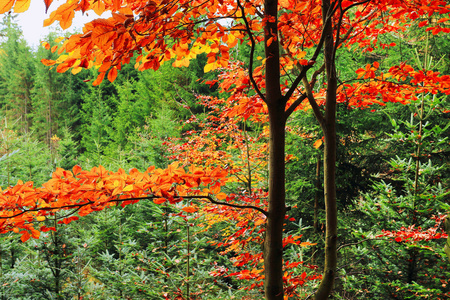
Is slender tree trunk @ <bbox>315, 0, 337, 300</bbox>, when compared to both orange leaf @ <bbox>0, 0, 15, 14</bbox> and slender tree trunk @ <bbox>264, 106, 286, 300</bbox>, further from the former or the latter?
orange leaf @ <bbox>0, 0, 15, 14</bbox>

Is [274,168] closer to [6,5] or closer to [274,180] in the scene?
[274,180]

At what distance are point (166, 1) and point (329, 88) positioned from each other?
1162 mm

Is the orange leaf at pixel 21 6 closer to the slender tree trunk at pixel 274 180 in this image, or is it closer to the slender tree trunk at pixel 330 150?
the slender tree trunk at pixel 274 180

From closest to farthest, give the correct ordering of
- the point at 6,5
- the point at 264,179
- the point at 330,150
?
the point at 6,5, the point at 330,150, the point at 264,179

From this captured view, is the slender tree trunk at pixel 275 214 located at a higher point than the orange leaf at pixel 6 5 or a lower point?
lower

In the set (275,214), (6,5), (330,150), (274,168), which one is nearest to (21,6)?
(6,5)

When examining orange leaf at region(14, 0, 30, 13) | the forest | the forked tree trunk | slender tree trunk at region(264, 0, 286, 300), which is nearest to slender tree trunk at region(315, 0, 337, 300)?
the forest

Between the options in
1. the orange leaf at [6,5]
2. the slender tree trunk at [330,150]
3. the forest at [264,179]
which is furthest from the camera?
the slender tree trunk at [330,150]

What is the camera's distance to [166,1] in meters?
1.19

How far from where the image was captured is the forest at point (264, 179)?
4.68 feet

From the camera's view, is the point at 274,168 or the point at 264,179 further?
the point at 264,179

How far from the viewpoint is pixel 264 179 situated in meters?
5.88

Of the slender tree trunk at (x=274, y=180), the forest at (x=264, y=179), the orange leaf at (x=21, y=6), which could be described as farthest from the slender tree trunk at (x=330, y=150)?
→ the orange leaf at (x=21, y=6)

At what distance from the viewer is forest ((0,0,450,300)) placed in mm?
1427
